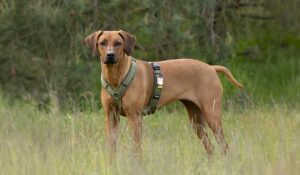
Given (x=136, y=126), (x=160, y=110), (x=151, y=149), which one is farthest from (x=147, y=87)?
(x=160, y=110)

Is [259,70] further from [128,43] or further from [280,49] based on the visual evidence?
[128,43]

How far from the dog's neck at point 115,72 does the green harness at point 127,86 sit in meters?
0.04

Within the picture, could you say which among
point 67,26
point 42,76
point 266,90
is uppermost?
point 67,26

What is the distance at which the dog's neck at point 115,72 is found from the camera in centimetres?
812

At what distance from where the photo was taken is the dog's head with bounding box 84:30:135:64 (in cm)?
793

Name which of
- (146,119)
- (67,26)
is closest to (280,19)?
(67,26)

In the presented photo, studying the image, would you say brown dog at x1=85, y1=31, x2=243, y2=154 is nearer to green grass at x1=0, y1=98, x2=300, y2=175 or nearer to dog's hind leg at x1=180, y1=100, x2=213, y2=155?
dog's hind leg at x1=180, y1=100, x2=213, y2=155

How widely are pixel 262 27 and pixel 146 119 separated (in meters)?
7.33

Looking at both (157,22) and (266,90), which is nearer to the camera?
(157,22)

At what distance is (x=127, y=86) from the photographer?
26.6 feet

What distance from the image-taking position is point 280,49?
59.4ft

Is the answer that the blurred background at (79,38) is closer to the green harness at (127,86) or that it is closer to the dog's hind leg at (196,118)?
the dog's hind leg at (196,118)

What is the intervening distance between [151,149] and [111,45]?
1962 millimetres

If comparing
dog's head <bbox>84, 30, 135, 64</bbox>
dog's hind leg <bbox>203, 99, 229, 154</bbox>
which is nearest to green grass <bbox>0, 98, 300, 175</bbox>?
dog's hind leg <bbox>203, 99, 229, 154</bbox>
